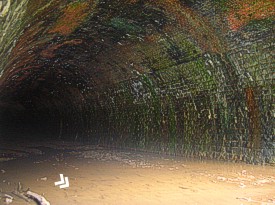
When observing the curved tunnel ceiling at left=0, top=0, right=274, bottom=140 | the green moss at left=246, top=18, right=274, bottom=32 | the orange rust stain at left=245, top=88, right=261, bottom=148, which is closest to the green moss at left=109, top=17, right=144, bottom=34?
the curved tunnel ceiling at left=0, top=0, right=274, bottom=140

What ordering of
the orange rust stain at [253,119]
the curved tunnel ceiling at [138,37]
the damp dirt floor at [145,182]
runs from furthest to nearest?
the orange rust stain at [253,119] → the curved tunnel ceiling at [138,37] → the damp dirt floor at [145,182]

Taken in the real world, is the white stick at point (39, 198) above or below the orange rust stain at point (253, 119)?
below

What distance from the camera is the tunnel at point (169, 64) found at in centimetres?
631

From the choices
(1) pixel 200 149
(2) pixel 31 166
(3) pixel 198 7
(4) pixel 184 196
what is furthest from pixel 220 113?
(2) pixel 31 166

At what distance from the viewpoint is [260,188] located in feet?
17.5

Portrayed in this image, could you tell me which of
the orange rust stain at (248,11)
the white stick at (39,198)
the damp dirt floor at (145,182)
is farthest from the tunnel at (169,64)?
the white stick at (39,198)

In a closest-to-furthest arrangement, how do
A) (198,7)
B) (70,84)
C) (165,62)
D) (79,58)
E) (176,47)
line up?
1. (198,7)
2. (176,47)
3. (165,62)
4. (79,58)
5. (70,84)

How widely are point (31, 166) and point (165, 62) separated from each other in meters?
3.90

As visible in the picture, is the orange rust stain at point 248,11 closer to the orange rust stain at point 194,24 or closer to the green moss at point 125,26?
the orange rust stain at point 194,24

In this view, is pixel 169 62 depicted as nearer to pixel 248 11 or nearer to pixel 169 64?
pixel 169 64

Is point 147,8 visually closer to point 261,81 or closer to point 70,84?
point 261,81

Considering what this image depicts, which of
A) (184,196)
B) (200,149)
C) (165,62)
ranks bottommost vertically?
(184,196)

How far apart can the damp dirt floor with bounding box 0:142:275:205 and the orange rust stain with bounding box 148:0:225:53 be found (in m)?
2.44

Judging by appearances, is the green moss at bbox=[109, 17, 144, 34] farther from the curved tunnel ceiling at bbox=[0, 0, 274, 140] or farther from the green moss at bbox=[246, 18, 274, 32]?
the green moss at bbox=[246, 18, 274, 32]
